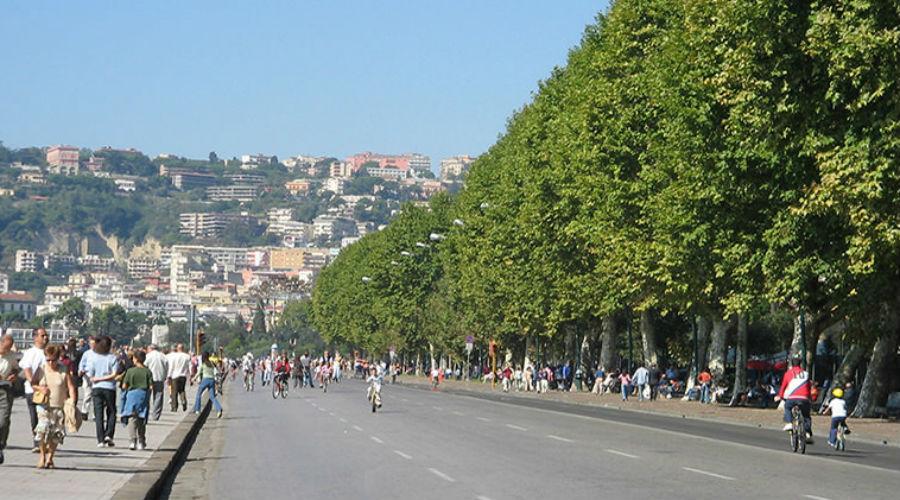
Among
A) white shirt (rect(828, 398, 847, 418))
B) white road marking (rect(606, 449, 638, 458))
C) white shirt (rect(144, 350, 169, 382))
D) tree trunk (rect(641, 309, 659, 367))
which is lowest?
white road marking (rect(606, 449, 638, 458))

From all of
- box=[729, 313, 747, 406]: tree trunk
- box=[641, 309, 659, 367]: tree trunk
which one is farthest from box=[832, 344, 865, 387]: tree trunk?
box=[641, 309, 659, 367]: tree trunk

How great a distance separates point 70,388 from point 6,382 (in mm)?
4666

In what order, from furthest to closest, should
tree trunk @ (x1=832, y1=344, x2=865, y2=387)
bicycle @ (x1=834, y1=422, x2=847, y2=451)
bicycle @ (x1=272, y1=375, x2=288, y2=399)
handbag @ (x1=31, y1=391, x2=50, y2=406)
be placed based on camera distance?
1. bicycle @ (x1=272, y1=375, x2=288, y2=399)
2. tree trunk @ (x1=832, y1=344, x2=865, y2=387)
3. bicycle @ (x1=834, y1=422, x2=847, y2=451)
4. handbag @ (x1=31, y1=391, x2=50, y2=406)

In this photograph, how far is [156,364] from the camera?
38.1 metres

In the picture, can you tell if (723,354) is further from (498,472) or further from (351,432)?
(498,472)

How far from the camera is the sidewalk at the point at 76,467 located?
776 inches

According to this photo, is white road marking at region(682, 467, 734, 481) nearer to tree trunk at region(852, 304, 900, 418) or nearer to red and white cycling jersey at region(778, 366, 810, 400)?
red and white cycling jersey at region(778, 366, 810, 400)

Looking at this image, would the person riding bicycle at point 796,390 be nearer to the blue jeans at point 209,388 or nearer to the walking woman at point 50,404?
the walking woman at point 50,404

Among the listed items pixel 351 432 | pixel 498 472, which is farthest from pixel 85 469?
pixel 351 432

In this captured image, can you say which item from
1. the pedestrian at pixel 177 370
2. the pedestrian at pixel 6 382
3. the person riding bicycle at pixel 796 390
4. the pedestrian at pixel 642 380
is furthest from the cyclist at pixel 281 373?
the pedestrian at pixel 6 382

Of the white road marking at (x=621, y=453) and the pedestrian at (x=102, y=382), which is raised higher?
the pedestrian at (x=102, y=382)

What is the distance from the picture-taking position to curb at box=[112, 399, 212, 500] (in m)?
19.8

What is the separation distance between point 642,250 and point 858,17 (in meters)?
20.6

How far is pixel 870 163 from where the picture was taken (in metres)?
36.8
